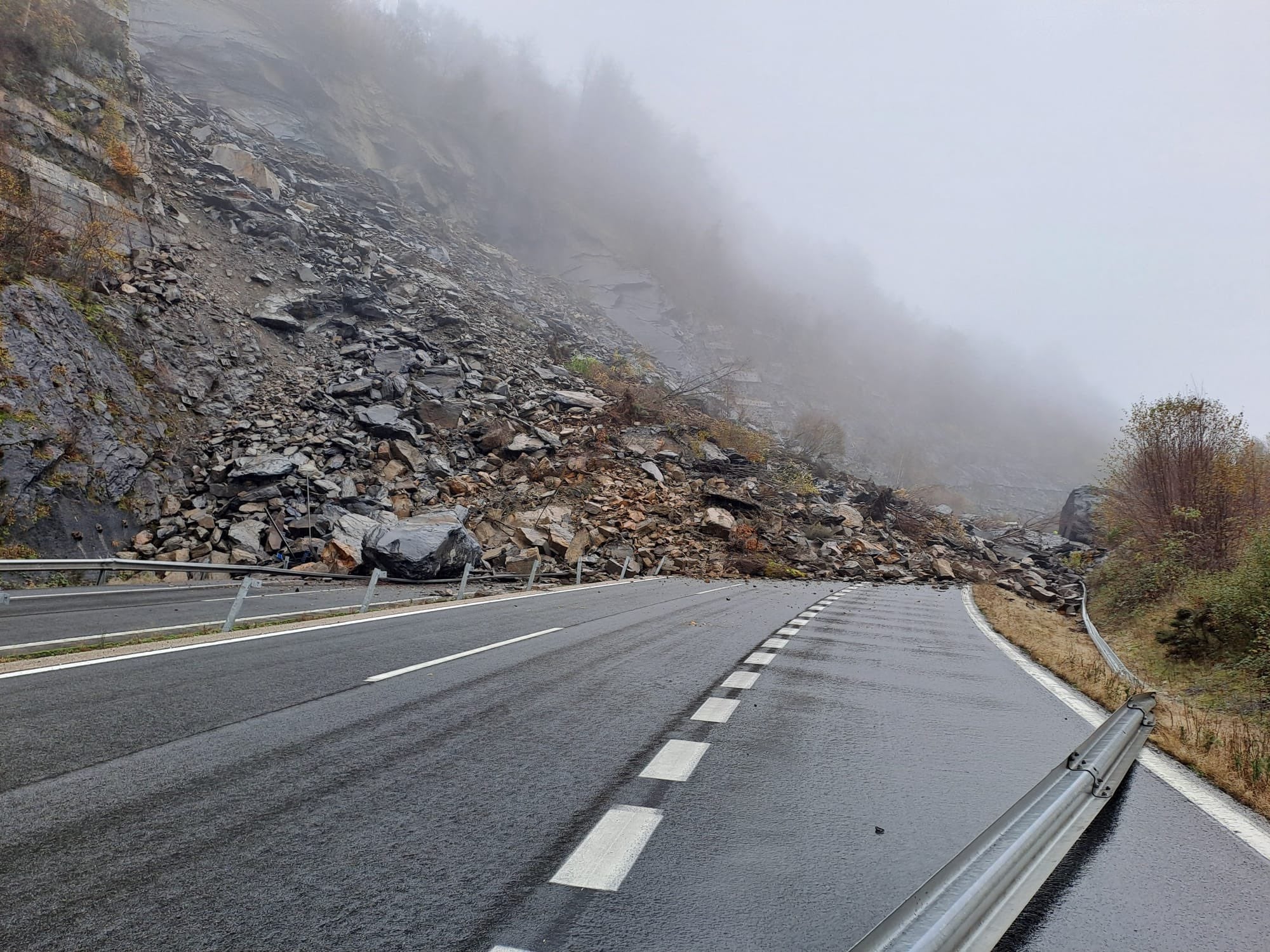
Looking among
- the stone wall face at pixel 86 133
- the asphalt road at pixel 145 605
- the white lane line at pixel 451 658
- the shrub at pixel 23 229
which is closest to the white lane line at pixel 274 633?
the asphalt road at pixel 145 605

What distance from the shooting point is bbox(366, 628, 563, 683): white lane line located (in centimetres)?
602

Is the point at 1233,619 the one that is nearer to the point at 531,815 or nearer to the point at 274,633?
the point at 531,815

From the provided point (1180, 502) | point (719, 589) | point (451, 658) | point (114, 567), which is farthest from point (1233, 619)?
point (114, 567)

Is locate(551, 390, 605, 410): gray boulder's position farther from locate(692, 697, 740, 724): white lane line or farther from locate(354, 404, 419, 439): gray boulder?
locate(692, 697, 740, 724): white lane line

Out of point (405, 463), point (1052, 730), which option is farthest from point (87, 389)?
point (1052, 730)

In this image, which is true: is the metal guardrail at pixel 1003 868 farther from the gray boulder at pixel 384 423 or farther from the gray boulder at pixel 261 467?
the gray boulder at pixel 384 423

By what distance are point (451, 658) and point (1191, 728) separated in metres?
7.31

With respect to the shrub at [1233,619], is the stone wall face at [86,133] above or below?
above

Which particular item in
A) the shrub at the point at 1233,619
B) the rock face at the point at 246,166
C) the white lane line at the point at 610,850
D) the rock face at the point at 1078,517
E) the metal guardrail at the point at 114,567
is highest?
the rock face at the point at 246,166

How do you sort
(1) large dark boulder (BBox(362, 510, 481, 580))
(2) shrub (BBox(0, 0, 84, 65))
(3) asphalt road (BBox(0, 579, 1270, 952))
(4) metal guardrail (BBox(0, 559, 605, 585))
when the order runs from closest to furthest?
(3) asphalt road (BBox(0, 579, 1270, 952))
(4) metal guardrail (BBox(0, 559, 605, 585))
(1) large dark boulder (BBox(362, 510, 481, 580))
(2) shrub (BBox(0, 0, 84, 65))

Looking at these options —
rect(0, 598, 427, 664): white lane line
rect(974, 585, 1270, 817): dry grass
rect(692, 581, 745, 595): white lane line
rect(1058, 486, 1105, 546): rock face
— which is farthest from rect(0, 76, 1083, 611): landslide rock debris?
rect(974, 585, 1270, 817): dry grass

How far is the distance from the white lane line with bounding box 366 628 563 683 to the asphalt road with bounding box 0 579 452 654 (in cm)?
463

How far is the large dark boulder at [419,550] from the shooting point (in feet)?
59.3

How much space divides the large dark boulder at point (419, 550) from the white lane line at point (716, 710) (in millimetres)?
14170
